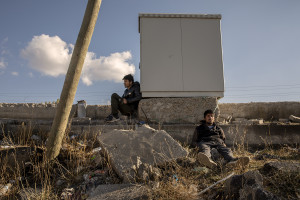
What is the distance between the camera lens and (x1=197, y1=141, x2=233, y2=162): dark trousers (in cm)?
336

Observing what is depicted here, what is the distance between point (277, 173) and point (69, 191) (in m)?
2.59

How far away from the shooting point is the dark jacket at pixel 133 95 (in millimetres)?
4861

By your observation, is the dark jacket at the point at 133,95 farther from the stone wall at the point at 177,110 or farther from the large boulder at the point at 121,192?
the large boulder at the point at 121,192

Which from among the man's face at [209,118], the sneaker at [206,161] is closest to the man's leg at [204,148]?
the sneaker at [206,161]

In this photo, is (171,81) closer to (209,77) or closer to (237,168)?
(209,77)

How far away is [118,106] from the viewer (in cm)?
511

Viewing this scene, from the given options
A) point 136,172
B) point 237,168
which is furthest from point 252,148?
point 136,172

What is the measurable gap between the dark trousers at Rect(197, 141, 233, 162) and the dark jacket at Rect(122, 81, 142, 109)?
6.16ft

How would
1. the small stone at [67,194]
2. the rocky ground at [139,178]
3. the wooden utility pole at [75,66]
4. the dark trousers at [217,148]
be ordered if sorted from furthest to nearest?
1. the dark trousers at [217,148]
2. the wooden utility pole at [75,66]
3. the small stone at [67,194]
4. the rocky ground at [139,178]

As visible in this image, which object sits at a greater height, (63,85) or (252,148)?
(63,85)

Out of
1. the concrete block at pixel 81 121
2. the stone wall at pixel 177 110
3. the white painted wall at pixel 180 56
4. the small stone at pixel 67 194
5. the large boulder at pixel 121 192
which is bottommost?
the small stone at pixel 67 194

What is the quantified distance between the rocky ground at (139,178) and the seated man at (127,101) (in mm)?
1336

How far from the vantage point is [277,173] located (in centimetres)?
243

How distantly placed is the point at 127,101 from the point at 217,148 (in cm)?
230
